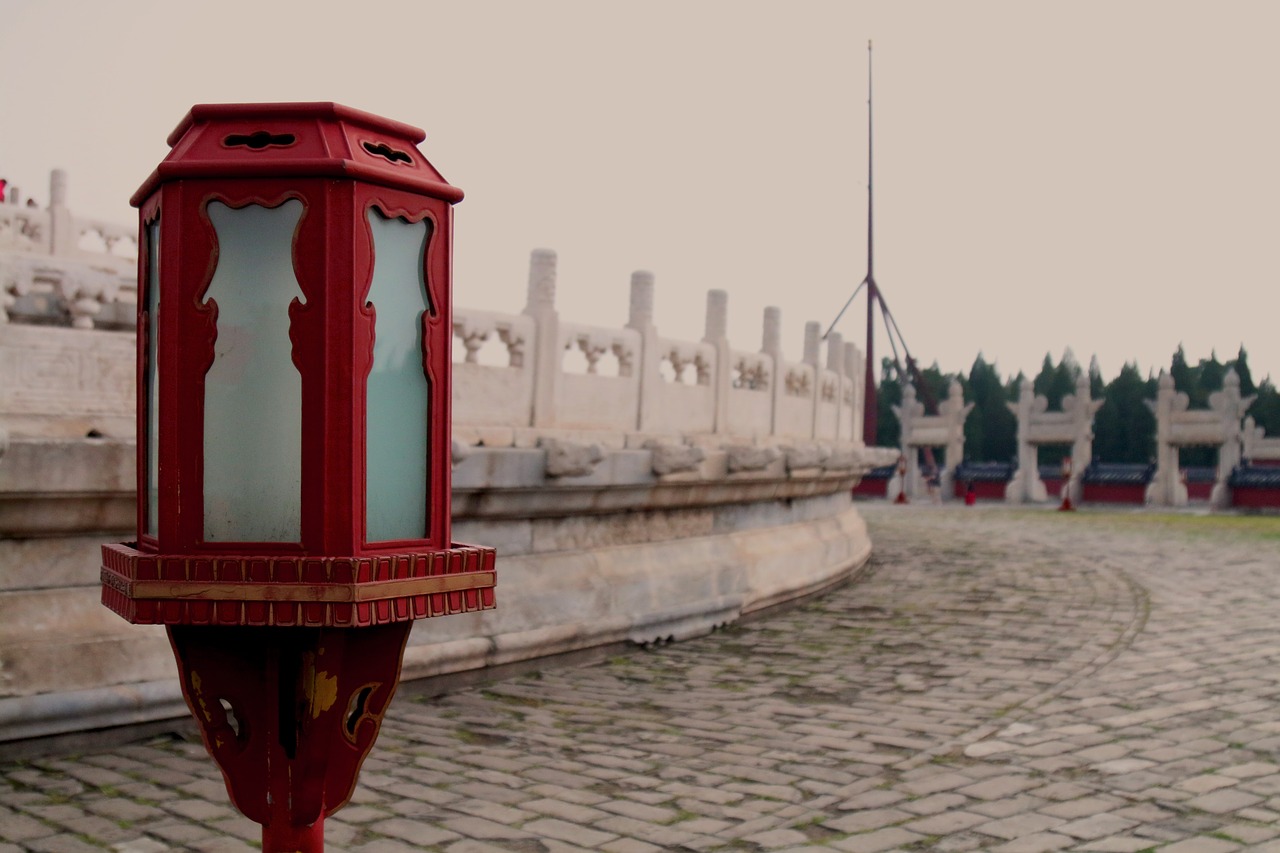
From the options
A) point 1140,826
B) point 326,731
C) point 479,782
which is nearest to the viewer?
point 326,731

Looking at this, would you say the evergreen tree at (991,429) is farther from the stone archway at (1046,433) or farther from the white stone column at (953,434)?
the stone archway at (1046,433)

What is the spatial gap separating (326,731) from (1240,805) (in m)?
3.53

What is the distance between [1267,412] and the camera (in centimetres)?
4906

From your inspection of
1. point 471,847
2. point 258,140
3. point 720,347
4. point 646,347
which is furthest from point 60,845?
point 720,347

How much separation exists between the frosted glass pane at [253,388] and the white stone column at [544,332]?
18.1 feet

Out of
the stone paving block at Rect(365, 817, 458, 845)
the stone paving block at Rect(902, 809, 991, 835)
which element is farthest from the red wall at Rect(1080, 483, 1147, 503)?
the stone paving block at Rect(365, 817, 458, 845)

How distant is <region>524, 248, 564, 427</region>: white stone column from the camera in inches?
316

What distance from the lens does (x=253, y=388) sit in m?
2.50

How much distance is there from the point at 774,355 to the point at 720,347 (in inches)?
56.7

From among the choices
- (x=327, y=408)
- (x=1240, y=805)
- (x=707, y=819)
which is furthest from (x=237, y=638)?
(x=1240, y=805)

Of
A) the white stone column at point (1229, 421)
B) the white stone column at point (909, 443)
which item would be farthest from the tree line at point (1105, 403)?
the white stone column at point (1229, 421)

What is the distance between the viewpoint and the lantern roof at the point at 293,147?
95.0 inches

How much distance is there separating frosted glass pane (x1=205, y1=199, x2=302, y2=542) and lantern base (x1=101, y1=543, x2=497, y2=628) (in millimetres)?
104

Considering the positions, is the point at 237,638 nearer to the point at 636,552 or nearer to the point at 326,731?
the point at 326,731
